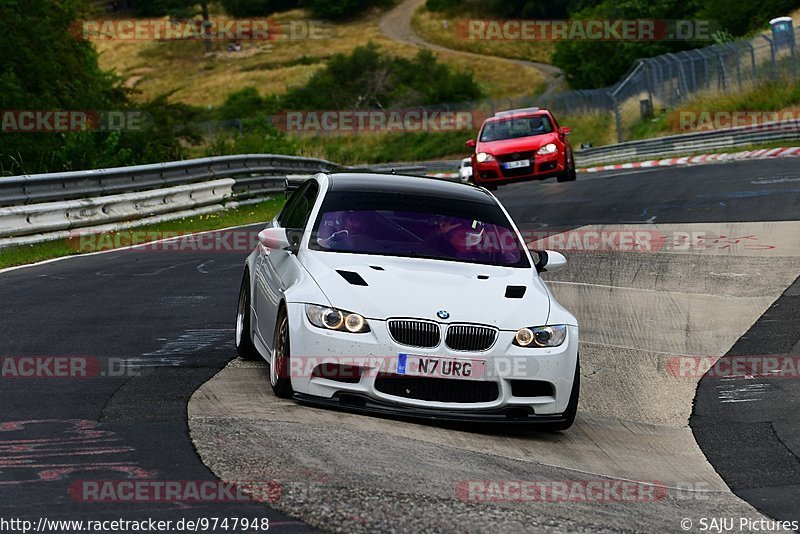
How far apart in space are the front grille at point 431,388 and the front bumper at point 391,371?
0.01 metres

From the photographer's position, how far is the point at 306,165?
3152 centimetres

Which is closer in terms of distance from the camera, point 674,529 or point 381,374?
point 674,529

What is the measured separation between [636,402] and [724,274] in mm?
5595

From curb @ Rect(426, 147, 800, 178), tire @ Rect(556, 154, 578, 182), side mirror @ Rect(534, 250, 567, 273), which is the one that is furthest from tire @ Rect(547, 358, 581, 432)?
curb @ Rect(426, 147, 800, 178)

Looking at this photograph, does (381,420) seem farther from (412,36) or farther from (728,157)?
(412,36)

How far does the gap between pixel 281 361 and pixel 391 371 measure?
0.81m

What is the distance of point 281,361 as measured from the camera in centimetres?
826

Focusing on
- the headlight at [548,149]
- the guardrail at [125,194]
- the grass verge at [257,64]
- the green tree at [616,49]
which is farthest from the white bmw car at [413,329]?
the grass verge at [257,64]

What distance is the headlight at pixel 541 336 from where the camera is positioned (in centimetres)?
809

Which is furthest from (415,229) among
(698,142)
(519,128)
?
(698,142)

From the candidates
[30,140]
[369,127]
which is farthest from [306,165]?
[369,127]

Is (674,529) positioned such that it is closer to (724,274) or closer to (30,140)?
(724,274)

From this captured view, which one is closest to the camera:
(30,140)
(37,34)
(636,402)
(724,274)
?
(636,402)

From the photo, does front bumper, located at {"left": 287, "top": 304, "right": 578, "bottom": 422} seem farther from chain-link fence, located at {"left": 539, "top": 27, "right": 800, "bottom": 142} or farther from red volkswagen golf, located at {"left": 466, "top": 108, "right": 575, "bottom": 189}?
chain-link fence, located at {"left": 539, "top": 27, "right": 800, "bottom": 142}
